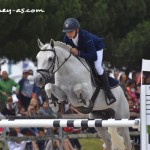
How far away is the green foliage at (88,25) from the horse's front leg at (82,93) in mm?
8536

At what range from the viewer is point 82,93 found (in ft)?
32.3

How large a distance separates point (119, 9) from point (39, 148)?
1039 centimetres

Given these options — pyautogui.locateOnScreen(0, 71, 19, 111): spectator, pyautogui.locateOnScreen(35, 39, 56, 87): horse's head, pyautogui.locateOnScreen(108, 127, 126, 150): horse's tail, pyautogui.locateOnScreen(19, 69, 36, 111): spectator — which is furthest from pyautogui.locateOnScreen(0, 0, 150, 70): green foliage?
pyautogui.locateOnScreen(35, 39, 56, 87): horse's head

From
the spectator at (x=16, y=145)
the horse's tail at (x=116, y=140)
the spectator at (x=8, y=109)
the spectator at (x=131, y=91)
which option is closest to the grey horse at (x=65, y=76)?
the horse's tail at (x=116, y=140)

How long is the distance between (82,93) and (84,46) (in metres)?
0.73

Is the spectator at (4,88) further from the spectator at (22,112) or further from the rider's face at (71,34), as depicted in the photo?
the rider's face at (71,34)

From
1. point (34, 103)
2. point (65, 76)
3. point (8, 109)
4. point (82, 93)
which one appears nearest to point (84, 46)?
point (65, 76)

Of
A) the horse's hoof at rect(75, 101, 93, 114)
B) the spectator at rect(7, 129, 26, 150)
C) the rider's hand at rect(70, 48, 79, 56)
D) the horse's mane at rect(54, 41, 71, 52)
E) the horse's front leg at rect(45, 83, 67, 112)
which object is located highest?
the horse's mane at rect(54, 41, 71, 52)

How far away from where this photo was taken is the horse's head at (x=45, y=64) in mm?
9398

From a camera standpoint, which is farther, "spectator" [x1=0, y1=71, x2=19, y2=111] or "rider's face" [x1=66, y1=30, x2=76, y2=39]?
"spectator" [x1=0, y1=71, x2=19, y2=111]

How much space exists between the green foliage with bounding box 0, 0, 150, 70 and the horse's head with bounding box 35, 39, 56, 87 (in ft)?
27.7

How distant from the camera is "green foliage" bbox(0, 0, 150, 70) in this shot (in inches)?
745

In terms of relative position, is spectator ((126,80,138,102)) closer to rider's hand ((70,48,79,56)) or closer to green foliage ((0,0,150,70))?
green foliage ((0,0,150,70))

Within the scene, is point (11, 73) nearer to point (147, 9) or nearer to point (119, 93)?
point (147, 9)
